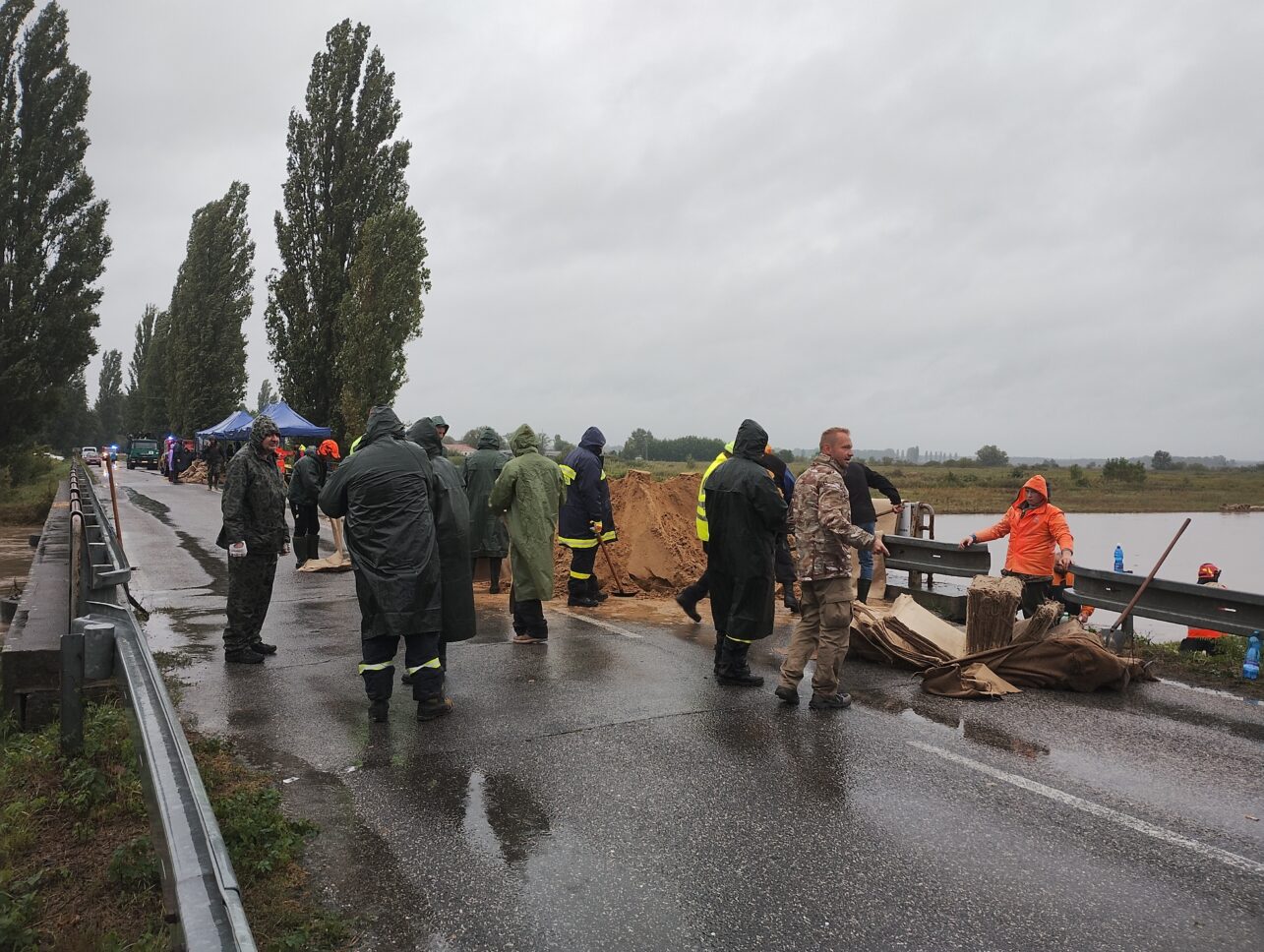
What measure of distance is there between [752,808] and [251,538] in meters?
A: 4.69

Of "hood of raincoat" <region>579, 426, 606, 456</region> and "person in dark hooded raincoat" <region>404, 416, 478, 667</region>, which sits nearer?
"person in dark hooded raincoat" <region>404, 416, 478, 667</region>

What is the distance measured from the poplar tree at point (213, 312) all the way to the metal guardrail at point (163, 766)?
162 feet

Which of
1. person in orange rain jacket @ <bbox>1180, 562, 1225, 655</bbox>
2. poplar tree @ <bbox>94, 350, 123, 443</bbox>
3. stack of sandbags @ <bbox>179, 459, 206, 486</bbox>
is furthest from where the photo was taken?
poplar tree @ <bbox>94, 350, 123, 443</bbox>

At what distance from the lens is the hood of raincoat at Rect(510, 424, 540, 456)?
27.1 feet

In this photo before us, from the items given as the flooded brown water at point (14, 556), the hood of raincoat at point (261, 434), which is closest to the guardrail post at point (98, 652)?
the hood of raincoat at point (261, 434)

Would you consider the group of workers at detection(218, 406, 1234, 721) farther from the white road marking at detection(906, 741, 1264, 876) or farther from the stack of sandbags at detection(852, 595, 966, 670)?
the white road marking at detection(906, 741, 1264, 876)

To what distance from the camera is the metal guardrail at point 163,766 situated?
1695 millimetres

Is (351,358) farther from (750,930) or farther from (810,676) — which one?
(750,930)

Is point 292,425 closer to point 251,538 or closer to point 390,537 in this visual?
point 251,538

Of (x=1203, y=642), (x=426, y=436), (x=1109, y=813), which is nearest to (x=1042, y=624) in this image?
(x=1203, y=642)

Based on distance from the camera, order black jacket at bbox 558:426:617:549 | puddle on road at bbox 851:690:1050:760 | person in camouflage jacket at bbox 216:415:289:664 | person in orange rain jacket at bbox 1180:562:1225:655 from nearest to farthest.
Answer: puddle on road at bbox 851:690:1050:760, person in camouflage jacket at bbox 216:415:289:664, person in orange rain jacket at bbox 1180:562:1225:655, black jacket at bbox 558:426:617:549

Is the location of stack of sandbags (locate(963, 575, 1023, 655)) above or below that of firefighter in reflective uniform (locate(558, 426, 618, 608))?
below

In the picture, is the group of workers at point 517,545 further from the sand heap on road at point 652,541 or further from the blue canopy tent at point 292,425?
the blue canopy tent at point 292,425

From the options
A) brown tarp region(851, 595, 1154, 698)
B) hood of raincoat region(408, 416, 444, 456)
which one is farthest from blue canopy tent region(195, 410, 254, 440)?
brown tarp region(851, 595, 1154, 698)
